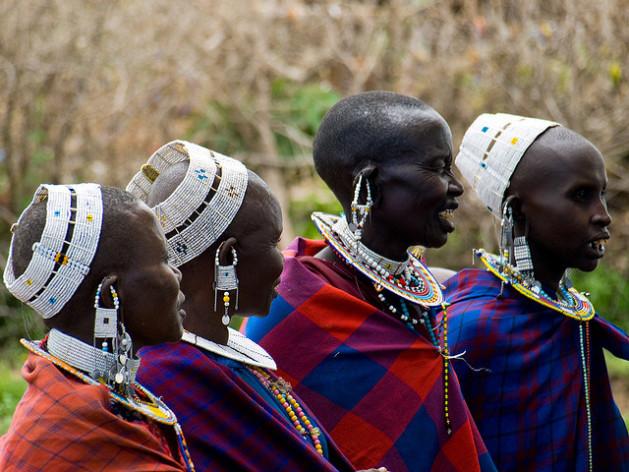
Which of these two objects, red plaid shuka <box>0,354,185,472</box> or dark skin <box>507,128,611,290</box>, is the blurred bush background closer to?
dark skin <box>507,128,611,290</box>

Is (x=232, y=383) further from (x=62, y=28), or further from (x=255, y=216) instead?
(x=62, y=28)

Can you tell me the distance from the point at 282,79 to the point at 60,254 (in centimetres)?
911

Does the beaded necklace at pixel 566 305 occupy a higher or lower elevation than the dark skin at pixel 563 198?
lower

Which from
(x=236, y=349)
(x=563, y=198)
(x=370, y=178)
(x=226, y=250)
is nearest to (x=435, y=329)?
(x=370, y=178)

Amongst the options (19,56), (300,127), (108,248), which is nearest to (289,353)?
(108,248)

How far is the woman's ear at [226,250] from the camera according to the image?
320 cm

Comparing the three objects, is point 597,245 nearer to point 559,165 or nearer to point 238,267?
point 559,165

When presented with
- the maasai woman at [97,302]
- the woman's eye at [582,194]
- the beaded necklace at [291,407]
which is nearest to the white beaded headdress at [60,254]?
the maasai woman at [97,302]

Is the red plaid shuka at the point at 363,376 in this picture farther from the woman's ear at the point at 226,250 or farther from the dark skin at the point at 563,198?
the dark skin at the point at 563,198

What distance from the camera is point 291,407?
3277 millimetres

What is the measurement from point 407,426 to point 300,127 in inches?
308

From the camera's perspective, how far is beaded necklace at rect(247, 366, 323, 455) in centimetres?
325

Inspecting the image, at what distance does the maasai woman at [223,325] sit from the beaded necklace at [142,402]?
0.51 ft

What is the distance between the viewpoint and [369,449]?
12.2 ft
